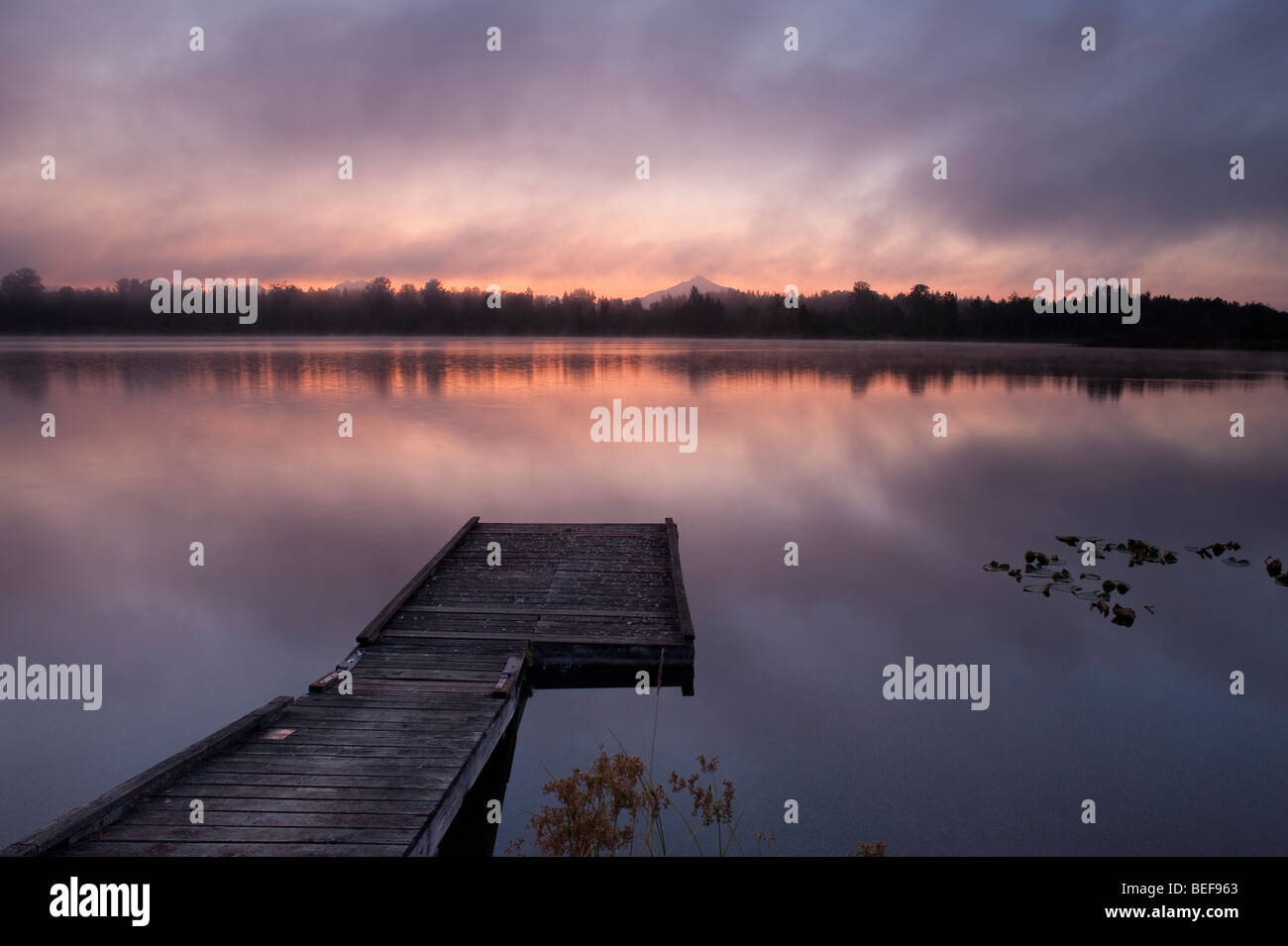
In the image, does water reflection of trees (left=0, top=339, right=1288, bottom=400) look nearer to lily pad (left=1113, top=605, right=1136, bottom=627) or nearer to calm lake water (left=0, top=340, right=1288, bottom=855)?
calm lake water (left=0, top=340, right=1288, bottom=855)

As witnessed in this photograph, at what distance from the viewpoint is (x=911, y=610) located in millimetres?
12562

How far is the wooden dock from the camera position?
540 cm

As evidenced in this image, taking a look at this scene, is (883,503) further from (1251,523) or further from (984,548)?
(1251,523)

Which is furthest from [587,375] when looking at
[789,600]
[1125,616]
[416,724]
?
[416,724]

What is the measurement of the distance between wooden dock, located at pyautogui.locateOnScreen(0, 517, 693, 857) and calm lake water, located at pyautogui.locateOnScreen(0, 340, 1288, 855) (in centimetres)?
64

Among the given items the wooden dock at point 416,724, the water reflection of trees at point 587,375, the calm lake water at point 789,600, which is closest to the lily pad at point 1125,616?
the calm lake water at point 789,600

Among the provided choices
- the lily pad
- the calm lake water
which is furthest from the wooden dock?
the lily pad

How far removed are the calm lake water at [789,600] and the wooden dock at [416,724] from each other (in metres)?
0.64

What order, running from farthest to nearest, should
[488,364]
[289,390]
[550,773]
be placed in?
[488,364] → [289,390] → [550,773]

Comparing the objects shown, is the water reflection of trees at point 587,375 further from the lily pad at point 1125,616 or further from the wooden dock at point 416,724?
the wooden dock at point 416,724

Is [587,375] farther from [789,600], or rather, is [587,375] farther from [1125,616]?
[1125,616]
